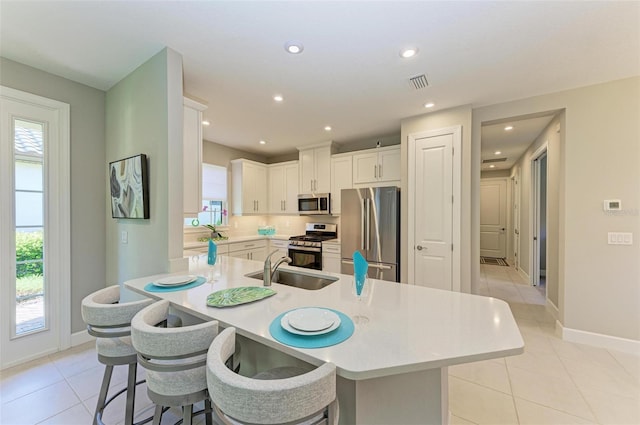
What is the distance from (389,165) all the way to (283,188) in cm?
220

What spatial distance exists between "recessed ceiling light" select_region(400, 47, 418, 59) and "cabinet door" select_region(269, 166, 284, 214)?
3.39m

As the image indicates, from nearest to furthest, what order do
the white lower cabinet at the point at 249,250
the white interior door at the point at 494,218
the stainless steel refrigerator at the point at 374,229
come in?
the stainless steel refrigerator at the point at 374,229, the white lower cabinet at the point at 249,250, the white interior door at the point at 494,218

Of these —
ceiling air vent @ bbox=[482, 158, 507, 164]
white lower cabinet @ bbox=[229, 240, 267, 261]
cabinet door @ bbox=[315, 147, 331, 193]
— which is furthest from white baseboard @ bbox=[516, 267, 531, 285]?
white lower cabinet @ bbox=[229, 240, 267, 261]

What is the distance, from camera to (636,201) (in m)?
2.39

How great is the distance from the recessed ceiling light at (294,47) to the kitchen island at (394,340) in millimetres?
1844

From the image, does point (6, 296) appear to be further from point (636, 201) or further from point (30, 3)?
point (636, 201)

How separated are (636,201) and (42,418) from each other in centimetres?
521

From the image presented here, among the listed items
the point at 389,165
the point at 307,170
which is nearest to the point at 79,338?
the point at 307,170

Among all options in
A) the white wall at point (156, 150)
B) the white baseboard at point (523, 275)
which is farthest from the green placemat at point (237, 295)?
the white baseboard at point (523, 275)

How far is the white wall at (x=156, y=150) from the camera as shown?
2025 millimetres

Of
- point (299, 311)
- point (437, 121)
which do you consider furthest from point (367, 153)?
point (299, 311)

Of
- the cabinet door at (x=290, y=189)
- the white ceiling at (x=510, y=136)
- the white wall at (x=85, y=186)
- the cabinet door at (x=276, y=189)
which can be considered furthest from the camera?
the cabinet door at (x=276, y=189)

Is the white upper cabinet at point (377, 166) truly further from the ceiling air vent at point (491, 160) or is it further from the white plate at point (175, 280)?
the ceiling air vent at point (491, 160)

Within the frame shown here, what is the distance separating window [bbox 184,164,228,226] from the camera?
446 centimetres
